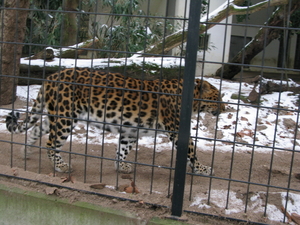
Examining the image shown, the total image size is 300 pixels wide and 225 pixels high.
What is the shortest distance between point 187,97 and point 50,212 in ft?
5.56

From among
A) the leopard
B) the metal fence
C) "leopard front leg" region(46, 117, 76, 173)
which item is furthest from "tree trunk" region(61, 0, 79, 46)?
"leopard front leg" region(46, 117, 76, 173)

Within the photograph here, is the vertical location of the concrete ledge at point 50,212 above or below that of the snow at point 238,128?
below

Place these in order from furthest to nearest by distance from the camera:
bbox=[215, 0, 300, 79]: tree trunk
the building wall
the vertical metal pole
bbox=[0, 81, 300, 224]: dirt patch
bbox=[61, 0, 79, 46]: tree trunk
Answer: the building wall, bbox=[61, 0, 79, 46]: tree trunk, bbox=[215, 0, 300, 79]: tree trunk, bbox=[0, 81, 300, 224]: dirt patch, the vertical metal pole

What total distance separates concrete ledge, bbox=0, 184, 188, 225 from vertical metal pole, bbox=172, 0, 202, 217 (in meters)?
0.29

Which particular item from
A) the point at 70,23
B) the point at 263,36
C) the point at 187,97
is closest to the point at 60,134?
the point at 187,97

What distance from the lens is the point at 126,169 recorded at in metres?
4.75

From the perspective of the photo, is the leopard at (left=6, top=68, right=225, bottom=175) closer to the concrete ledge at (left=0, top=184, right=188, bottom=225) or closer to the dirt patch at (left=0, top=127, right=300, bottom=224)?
the dirt patch at (left=0, top=127, right=300, bottom=224)

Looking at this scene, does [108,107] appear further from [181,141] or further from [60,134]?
[181,141]

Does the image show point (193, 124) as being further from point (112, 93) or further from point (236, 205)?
point (236, 205)

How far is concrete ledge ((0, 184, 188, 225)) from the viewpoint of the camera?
3.07m

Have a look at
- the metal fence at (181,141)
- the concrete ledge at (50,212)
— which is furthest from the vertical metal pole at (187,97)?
the concrete ledge at (50,212)

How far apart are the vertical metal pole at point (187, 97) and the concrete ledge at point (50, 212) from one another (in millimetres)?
293

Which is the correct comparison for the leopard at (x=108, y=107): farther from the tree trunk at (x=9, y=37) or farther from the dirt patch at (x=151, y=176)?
the tree trunk at (x=9, y=37)

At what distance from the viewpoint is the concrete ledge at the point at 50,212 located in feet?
10.1
